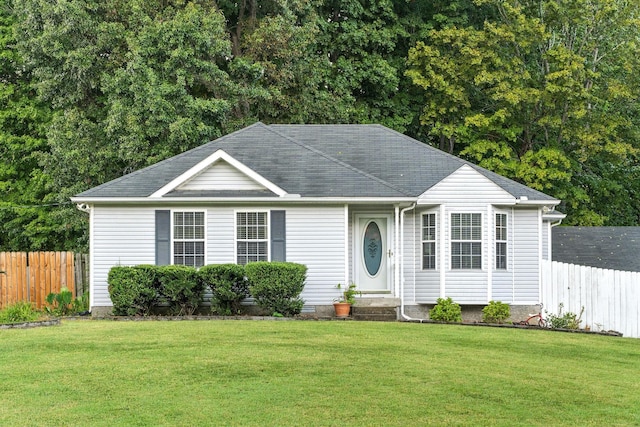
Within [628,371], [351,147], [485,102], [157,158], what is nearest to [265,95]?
[157,158]

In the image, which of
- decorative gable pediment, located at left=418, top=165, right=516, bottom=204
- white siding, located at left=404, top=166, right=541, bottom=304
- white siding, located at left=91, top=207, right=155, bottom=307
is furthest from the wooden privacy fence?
decorative gable pediment, located at left=418, top=165, right=516, bottom=204

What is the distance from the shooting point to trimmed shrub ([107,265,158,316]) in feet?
70.3

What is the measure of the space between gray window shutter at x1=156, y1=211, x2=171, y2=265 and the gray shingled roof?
598 mm

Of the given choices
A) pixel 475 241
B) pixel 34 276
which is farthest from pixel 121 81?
pixel 475 241

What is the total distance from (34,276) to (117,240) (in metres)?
3.88

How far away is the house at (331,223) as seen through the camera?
22.5 meters

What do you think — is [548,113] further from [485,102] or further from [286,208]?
[286,208]

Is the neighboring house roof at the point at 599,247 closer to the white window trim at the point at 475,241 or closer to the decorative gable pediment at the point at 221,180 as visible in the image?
the white window trim at the point at 475,241

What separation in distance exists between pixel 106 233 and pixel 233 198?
311cm

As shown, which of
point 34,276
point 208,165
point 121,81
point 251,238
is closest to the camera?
point 208,165

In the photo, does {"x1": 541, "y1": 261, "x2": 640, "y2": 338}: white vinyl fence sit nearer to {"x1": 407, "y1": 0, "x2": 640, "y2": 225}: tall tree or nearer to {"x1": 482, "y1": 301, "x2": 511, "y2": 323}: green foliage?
{"x1": 482, "y1": 301, "x2": 511, "y2": 323}: green foliage

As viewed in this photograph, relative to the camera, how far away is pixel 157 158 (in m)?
30.3

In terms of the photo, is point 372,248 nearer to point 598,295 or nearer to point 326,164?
point 326,164

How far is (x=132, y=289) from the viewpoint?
21438 mm
